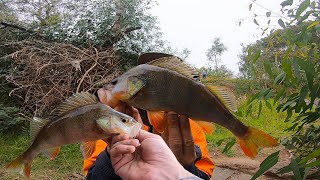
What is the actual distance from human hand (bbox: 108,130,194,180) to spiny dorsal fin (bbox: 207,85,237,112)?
0.36m

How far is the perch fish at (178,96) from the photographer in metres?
1.51

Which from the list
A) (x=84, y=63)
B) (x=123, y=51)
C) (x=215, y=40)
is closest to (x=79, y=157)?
(x=84, y=63)

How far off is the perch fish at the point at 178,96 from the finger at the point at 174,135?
0.16m

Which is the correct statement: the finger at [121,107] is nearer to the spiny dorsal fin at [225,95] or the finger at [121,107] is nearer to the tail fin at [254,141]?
the spiny dorsal fin at [225,95]

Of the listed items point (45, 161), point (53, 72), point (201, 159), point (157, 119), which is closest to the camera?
point (157, 119)

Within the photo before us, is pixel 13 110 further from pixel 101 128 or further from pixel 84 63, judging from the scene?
pixel 101 128

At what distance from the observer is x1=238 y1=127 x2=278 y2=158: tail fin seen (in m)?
1.56

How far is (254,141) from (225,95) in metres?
0.26

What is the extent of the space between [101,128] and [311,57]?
131 centimetres

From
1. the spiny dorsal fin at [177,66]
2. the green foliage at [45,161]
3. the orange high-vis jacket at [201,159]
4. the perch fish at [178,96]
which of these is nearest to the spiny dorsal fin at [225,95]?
the perch fish at [178,96]

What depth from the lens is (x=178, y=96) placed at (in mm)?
1590

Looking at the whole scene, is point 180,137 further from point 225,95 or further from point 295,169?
point 295,169

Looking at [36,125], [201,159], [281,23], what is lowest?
[201,159]

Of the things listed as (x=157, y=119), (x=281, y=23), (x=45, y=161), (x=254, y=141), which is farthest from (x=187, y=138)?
(x=45, y=161)
